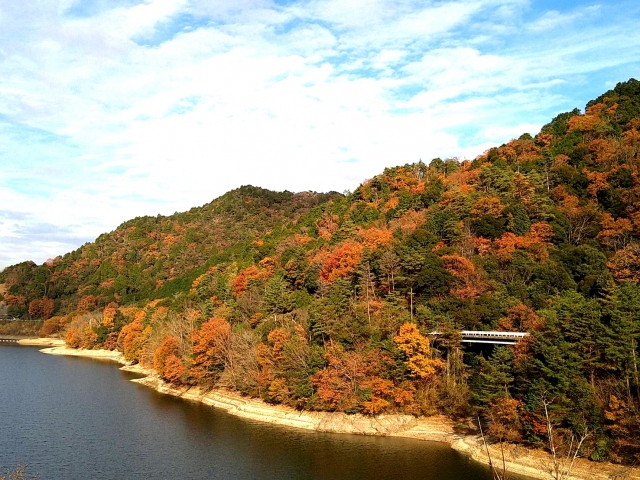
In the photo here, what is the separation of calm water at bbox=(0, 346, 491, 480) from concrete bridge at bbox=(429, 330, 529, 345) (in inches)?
344

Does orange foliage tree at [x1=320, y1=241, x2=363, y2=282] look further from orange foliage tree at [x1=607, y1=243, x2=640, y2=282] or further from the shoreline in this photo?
orange foliage tree at [x1=607, y1=243, x2=640, y2=282]

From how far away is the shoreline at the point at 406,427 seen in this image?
26.9 metres

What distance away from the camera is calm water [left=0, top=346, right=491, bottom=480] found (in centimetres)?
2847

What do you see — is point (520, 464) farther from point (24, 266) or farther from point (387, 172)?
point (24, 266)

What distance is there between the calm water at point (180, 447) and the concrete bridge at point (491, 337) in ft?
28.7

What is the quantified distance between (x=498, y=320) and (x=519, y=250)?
8.51 m

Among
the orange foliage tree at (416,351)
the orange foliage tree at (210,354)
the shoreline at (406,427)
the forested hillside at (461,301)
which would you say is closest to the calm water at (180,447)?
the shoreline at (406,427)

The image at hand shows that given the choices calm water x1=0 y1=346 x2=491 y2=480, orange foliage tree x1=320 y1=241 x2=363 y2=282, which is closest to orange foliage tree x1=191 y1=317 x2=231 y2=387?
calm water x1=0 y1=346 x2=491 y2=480

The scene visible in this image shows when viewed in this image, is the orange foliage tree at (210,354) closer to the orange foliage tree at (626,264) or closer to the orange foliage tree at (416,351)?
the orange foliage tree at (416,351)

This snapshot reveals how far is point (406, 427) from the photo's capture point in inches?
1427

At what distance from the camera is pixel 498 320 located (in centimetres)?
3888

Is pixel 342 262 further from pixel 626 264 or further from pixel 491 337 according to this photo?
pixel 626 264

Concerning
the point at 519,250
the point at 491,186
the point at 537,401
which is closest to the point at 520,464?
the point at 537,401

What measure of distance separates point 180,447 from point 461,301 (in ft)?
76.7
